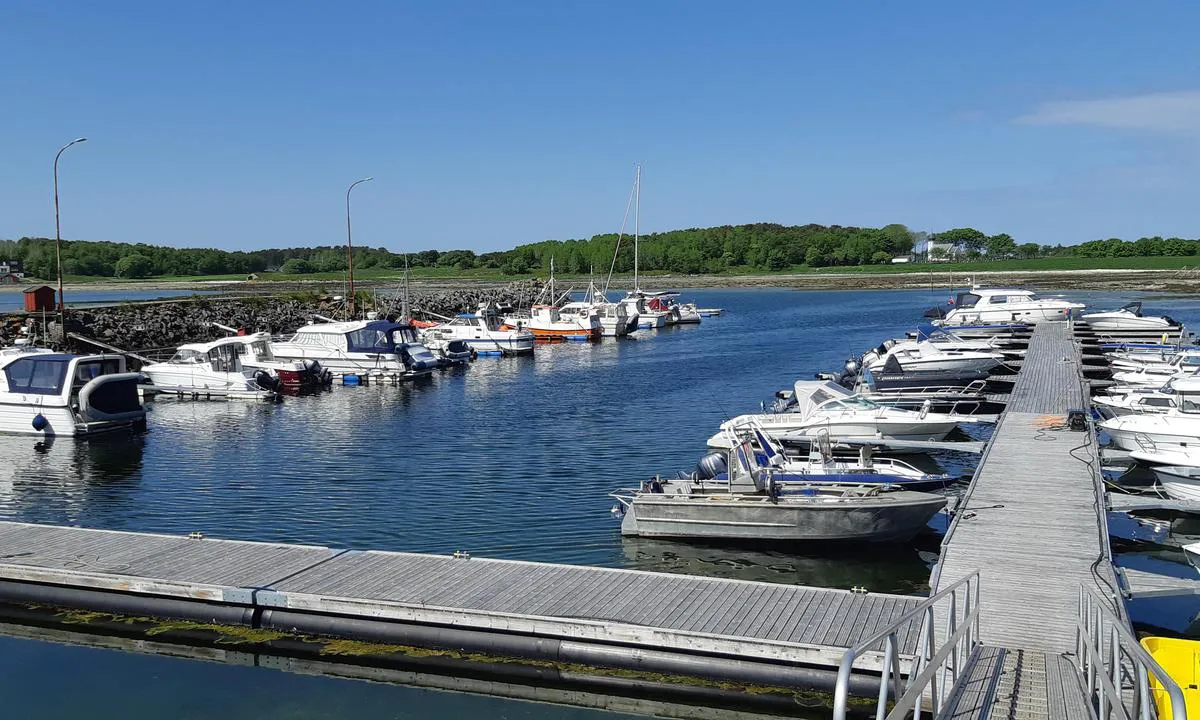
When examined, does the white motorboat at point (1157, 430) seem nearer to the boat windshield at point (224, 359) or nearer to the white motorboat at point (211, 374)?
the white motorboat at point (211, 374)

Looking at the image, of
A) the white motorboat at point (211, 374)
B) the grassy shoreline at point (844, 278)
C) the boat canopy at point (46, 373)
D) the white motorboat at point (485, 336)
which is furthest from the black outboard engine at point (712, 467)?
the grassy shoreline at point (844, 278)

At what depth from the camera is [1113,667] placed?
9398 millimetres

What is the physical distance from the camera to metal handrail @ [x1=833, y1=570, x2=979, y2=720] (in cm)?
784

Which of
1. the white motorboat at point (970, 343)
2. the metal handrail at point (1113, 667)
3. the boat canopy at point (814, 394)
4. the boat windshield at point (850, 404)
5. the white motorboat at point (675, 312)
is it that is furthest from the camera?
the white motorboat at point (675, 312)

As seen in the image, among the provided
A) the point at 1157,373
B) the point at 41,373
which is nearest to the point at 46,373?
the point at 41,373

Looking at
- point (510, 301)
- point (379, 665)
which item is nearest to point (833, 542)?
point (379, 665)

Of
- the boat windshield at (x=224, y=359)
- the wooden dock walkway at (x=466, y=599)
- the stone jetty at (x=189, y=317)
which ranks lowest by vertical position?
the wooden dock walkway at (x=466, y=599)

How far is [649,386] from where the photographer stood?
146ft

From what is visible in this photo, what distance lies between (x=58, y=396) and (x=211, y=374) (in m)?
9.87

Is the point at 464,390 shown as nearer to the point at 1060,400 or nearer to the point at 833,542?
the point at 1060,400

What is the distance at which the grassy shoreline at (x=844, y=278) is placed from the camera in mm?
138750

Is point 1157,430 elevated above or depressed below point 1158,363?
below

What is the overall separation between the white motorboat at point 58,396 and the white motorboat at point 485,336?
25.9 m

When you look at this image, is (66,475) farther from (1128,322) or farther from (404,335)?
(1128,322)
